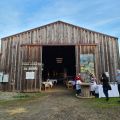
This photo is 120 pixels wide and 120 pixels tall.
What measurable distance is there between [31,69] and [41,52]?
1.73 meters

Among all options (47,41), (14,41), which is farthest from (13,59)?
(47,41)

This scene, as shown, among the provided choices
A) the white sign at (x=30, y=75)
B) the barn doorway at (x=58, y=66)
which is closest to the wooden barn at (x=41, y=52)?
the white sign at (x=30, y=75)

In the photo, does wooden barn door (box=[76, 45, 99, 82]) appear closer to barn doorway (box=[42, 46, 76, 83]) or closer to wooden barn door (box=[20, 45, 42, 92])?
wooden barn door (box=[20, 45, 42, 92])

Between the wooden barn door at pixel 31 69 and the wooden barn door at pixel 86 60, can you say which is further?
the wooden barn door at pixel 86 60

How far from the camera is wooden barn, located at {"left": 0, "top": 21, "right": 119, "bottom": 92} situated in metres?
17.9

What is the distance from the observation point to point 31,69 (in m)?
18.0

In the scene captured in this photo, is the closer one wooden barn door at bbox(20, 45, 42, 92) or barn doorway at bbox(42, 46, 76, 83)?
wooden barn door at bbox(20, 45, 42, 92)

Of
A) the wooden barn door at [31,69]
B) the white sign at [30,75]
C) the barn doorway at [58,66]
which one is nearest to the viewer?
the wooden barn door at [31,69]

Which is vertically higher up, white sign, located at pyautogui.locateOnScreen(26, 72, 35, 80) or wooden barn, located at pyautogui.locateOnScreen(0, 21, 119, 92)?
wooden barn, located at pyautogui.locateOnScreen(0, 21, 119, 92)

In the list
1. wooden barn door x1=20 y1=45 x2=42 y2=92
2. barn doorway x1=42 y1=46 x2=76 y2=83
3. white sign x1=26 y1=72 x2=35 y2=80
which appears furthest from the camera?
barn doorway x1=42 y1=46 x2=76 y2=83

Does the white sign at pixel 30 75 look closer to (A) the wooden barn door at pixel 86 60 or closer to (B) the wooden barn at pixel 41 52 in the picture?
(B) the wooden barn at pixel 41 52

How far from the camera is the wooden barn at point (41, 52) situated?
17875 millimetres

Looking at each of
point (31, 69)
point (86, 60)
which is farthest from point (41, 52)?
point (86, 60)

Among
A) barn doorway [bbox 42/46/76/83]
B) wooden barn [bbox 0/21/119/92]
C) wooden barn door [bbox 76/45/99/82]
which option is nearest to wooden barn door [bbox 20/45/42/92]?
wooden barn [bbox 0/21/119/92]
